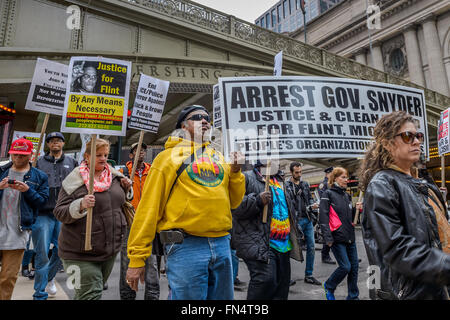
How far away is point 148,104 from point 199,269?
12.9 ft

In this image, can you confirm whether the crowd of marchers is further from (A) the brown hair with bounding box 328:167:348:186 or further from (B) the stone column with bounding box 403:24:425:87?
(B) the stone column with bounding box 403:24:425:87

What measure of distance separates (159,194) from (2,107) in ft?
39.9

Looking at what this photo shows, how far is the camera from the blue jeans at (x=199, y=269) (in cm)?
221

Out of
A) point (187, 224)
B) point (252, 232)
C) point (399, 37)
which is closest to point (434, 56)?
point (399, 37)

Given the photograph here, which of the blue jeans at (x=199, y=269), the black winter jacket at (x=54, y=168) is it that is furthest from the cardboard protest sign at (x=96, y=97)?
the blue jeans at (x=199, y=269)

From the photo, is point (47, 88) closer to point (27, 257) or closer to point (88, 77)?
point (88, 77)

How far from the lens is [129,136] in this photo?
64.2 ft

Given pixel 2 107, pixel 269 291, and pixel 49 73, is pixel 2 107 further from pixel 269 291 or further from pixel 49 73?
pixel 269 291

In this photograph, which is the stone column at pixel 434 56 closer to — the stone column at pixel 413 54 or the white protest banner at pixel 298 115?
the stone column at pixel 413 54

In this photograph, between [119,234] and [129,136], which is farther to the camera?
[129,136]

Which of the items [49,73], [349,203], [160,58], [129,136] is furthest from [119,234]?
[129,136]

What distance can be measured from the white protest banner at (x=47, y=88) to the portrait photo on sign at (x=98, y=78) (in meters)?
1.61

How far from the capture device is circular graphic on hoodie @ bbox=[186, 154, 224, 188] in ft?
7.98

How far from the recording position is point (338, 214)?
5008mm
